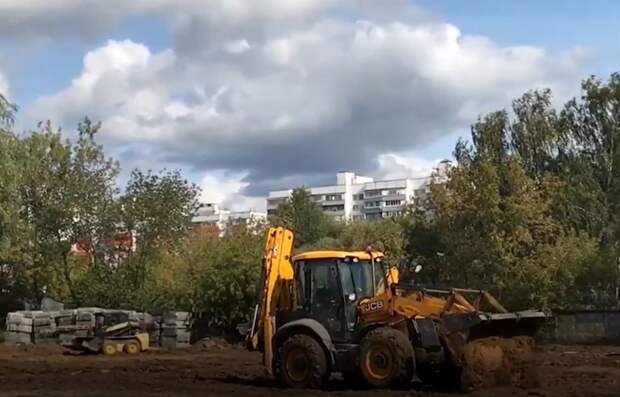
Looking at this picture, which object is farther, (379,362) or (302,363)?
(302,363)

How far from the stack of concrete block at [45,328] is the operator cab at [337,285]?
21213mm

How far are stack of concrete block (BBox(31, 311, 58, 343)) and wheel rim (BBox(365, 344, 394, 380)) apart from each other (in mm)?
22781

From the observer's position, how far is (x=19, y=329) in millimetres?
37594

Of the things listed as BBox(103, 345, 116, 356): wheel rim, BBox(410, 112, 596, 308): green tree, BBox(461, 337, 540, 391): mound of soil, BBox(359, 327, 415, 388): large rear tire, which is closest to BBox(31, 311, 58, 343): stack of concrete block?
BBox(103, 345, 116, 356): wheel rim

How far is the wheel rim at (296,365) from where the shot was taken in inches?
699

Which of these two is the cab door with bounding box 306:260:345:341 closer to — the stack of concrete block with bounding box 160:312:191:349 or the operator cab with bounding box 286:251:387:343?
the operator cab with bounding box 286:251:387:343

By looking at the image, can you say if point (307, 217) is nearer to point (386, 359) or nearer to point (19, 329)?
point (19, 329)

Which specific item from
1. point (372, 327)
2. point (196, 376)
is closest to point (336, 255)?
point (372, 327)

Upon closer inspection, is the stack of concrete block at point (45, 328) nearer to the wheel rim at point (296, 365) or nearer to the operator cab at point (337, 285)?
the operator cab at point (337, 285)

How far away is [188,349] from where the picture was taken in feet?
114

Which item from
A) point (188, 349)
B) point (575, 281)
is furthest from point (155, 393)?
point (575, 281)

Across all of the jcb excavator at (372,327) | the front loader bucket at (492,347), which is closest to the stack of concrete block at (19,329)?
the jcb excavator at (372,327)

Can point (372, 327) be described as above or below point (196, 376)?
above

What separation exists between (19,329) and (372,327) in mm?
23769
